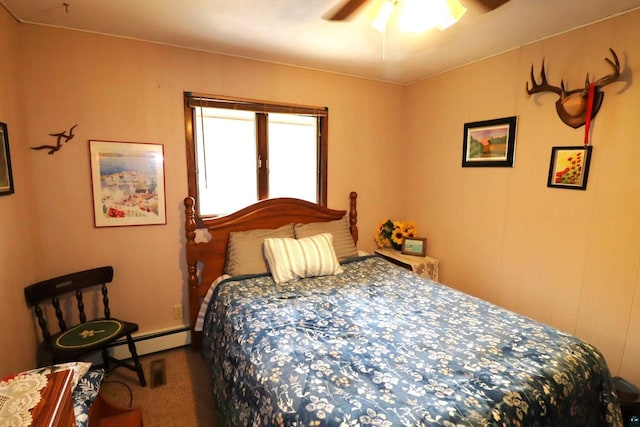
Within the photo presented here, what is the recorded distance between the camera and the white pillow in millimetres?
2279

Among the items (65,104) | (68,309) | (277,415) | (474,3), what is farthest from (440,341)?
(65,104)

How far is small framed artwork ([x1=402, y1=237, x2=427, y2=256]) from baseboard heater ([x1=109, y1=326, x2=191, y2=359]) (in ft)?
6.96

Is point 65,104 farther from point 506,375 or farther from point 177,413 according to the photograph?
point 506,375

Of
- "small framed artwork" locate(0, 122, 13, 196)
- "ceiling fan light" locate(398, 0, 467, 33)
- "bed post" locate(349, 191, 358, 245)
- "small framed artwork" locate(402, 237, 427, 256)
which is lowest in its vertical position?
"small framed artwork" locate(402, 237, 427, 256)

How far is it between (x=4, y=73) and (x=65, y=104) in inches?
13.9

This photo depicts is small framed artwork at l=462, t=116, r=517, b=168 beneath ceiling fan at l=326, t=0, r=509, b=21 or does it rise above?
beneath

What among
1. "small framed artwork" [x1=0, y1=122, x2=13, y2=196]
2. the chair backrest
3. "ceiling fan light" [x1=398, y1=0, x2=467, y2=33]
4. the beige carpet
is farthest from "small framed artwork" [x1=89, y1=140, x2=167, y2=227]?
"ceiling fan light" [x1=398, y1=0, x2=467, y2=33]

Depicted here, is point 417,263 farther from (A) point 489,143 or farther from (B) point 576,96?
(B) point 576,96

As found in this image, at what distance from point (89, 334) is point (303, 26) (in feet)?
7.69

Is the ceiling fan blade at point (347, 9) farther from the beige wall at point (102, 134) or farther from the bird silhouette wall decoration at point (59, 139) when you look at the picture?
the bird silhouette wall decoration at point (59, 139)

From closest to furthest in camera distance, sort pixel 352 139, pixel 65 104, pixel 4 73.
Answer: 1. pixel 4 73
2. pixel 65 104
3. pixel 352 139

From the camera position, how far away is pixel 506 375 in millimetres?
1214

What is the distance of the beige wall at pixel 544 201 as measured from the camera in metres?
1.84

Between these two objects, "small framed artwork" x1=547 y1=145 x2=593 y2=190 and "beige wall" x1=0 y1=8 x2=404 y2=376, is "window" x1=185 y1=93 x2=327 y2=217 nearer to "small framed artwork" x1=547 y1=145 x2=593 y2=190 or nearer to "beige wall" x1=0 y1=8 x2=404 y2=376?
"beige wall" x1=0 y1=8 x2=404 y2=376
